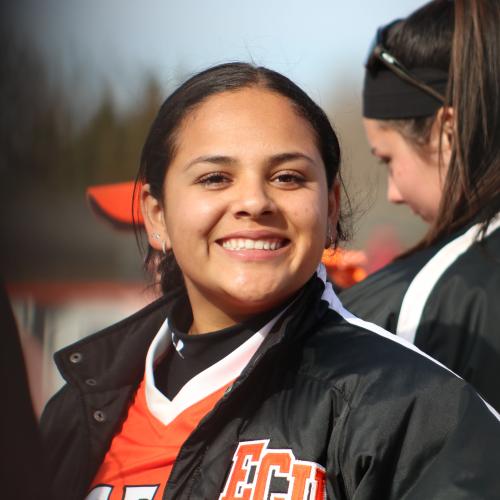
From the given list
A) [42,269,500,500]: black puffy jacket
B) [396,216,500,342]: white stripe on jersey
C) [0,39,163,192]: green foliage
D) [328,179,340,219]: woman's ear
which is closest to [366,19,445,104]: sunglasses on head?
[396,216,500,342]: white stripe on jersey

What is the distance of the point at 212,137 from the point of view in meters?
1.63

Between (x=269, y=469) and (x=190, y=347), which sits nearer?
(x=269, y=469)

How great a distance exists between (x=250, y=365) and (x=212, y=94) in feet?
1.77

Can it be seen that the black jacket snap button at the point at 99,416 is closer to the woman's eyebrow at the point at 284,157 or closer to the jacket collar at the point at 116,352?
the jacket collar at the point at 116,352

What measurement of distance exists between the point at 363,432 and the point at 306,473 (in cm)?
11

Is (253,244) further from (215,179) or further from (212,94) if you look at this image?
(212,94)

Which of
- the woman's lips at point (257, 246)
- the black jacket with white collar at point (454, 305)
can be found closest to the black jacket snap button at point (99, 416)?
the woman's lips at point (257, 246)

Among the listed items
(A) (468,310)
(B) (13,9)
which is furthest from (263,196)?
(B) (13,9)

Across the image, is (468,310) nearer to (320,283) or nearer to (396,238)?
(320,283)

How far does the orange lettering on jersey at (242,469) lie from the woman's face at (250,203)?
0.86ft

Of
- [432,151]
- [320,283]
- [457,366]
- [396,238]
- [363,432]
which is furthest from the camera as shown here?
[396,238]

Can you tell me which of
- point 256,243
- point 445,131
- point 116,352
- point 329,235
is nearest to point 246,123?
point 256,243

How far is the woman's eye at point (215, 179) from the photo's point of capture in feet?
5.20

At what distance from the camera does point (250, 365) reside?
149 cm
